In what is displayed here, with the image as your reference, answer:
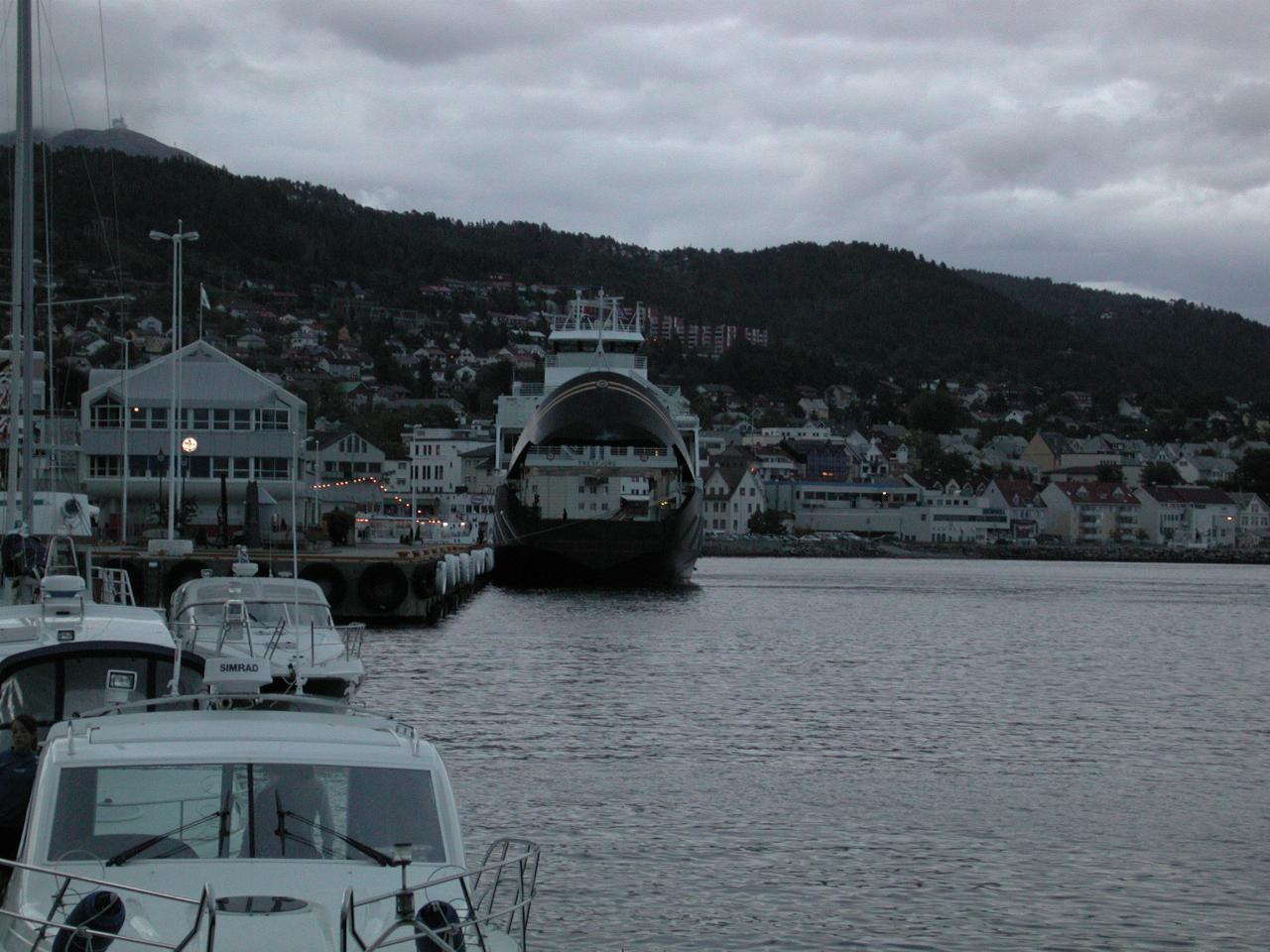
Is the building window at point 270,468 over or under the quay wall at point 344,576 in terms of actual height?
over

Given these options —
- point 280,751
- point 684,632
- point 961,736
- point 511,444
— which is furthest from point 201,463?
point 280,751

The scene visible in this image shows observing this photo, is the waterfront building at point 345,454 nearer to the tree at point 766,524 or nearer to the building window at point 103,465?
the building window at point 103,465

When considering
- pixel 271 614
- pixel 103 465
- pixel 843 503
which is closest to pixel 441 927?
pixel 271 614

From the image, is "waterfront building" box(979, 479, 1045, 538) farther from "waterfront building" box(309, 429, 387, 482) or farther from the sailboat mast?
the sailboat mast

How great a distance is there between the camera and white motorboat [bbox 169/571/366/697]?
24953mm

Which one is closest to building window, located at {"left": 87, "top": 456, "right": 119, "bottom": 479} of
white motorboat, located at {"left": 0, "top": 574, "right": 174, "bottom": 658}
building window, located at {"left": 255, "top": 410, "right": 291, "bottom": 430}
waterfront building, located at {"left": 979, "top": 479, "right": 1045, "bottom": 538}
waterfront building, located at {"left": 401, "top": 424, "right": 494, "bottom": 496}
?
building window, located at {"left": 255, "top": 410, "right": 291, "bottom": 430}

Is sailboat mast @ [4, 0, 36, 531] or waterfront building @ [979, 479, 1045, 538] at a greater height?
sailboat mast @ [4, 0, 36, 531]

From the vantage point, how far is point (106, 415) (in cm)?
7344

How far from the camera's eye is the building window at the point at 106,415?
238 feet

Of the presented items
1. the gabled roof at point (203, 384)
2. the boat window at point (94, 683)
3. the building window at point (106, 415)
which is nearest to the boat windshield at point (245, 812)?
the boat window at point (94, 683)

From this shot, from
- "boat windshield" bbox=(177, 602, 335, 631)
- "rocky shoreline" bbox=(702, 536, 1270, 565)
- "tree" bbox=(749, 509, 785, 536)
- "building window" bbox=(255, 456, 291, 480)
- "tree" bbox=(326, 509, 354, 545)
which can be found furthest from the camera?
"tree" bbox=(749, 509, 785, 536)

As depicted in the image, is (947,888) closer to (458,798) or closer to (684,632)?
(458,798)

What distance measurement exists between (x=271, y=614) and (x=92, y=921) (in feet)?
64.9

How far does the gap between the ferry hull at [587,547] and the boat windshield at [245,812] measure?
53727 millimetres
